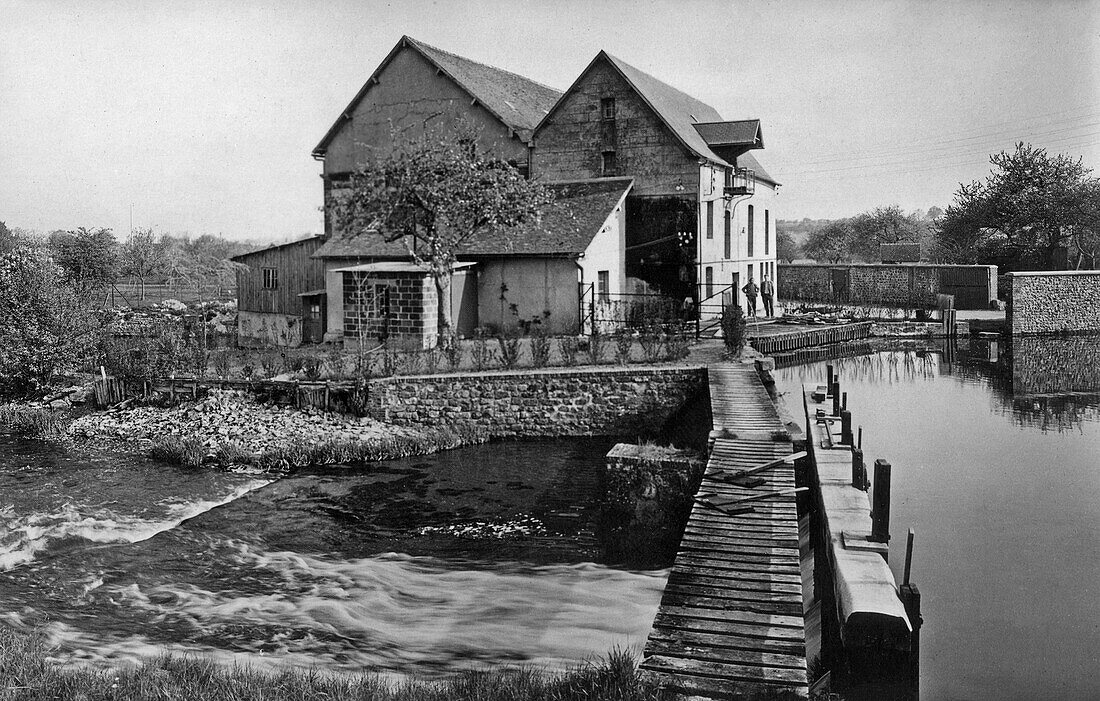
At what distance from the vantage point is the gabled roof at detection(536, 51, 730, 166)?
29.2 m

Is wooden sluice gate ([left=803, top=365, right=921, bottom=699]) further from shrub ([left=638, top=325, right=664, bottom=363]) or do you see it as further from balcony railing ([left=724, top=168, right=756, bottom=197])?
balcony railing ([left=724, top=168, right=756, bottom=197])

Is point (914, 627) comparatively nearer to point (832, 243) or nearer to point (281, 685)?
point (281, 685)

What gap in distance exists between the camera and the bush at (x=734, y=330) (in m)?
21.5

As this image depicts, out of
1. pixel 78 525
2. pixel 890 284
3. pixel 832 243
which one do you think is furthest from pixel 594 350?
pixel 832 243

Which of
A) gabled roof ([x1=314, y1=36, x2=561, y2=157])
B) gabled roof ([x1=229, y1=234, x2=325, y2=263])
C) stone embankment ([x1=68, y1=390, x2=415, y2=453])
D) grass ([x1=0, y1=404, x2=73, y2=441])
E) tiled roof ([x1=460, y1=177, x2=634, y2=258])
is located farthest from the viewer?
gabled roof ([x1=314, y1=36, x2=561, y2=157])

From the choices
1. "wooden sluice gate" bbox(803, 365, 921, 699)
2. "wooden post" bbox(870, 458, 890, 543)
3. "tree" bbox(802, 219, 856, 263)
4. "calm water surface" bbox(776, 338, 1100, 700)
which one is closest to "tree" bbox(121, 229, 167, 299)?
"calm water surface" bbox(776, 338, 1100, 700)

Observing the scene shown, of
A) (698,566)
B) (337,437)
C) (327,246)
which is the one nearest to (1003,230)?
(327,246)

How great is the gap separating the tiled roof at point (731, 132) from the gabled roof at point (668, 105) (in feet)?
1.06

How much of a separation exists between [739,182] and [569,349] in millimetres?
15405

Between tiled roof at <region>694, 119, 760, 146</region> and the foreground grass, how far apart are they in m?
26.6

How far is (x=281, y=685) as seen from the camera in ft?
22.6

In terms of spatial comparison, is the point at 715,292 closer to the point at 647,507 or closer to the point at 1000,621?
the point at 647,507

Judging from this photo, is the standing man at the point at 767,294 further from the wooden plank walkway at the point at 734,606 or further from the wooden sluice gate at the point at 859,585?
the wooden plank walkway at the point at 734,606

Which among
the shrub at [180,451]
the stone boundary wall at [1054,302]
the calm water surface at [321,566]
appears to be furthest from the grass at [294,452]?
the stone boundary wall at [1054,302]
